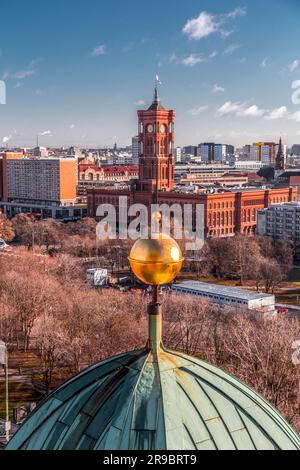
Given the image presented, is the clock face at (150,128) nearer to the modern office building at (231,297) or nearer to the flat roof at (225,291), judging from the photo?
the flat roof at (225,291)

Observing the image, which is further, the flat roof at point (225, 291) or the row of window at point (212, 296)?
the flat roof at point (225, 291)

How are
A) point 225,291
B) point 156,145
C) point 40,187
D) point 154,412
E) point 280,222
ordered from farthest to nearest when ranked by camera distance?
point 40,187 < point 156,145 < point 280,222 < point 225,291 < point 154,412

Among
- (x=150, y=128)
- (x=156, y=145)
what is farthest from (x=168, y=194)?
(x=150, y=128)

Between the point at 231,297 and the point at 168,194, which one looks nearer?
the point at 231,297

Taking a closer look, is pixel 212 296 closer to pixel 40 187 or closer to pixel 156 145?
pixel 156 145

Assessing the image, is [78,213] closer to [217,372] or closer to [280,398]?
[280,398]

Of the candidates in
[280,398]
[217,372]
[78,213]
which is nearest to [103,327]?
[280,398]

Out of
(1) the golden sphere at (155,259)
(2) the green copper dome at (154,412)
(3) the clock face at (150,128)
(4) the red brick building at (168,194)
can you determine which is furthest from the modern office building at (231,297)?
(3) the clock face at (150,128)
